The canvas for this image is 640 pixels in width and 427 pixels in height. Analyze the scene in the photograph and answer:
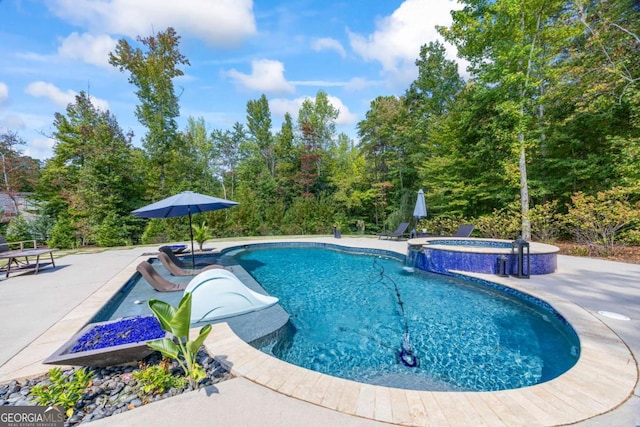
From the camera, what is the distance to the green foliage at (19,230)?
12.0 m

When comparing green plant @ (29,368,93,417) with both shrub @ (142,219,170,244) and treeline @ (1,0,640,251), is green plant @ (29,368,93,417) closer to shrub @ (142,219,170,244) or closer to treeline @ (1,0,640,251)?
treeline @ (1,0,640,251)

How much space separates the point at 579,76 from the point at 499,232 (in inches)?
249

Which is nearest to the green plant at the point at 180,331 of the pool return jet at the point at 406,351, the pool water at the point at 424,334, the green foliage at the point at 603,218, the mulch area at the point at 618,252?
the pool water at the point at 424,334

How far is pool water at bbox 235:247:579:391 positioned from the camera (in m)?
3.16

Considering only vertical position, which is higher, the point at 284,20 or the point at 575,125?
the point at 284,20

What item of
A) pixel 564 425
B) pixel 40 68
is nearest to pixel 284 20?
pixel 40 68

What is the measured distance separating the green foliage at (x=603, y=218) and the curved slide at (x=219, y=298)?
993 cm

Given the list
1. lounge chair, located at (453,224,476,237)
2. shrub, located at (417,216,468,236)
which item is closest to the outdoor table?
lounge chair, located at (453,224,476,237)

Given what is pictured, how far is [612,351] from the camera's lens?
2.81 meters

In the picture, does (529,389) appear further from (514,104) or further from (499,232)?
(514,104)

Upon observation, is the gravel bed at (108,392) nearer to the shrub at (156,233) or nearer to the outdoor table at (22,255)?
the outdoor table at (22,255)

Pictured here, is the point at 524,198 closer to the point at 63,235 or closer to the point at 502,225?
the point at 502,225

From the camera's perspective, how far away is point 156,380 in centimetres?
224

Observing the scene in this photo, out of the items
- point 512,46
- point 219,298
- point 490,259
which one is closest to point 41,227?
point 219,298
